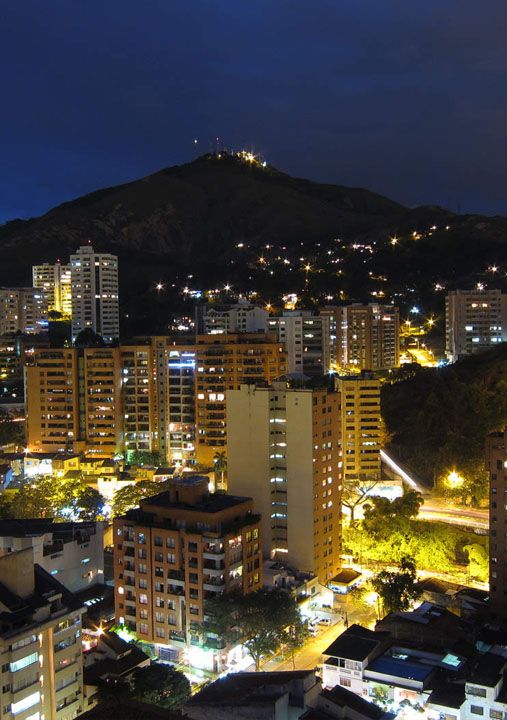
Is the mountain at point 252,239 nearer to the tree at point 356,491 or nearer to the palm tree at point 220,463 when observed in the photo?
the palm tree at point 220,463

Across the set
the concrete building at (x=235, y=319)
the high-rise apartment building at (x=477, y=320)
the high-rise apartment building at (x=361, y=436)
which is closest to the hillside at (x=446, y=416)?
the high-rise apartment building at (x=361, y=436)

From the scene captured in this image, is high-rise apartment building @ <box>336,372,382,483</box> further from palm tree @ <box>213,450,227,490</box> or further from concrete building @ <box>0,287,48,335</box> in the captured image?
concrete building @ <box>0,287,48,335</box>

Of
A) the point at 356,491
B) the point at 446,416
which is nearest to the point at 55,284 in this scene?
the point at 446,416

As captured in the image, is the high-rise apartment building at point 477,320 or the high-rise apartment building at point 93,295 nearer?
the high-rise apartment building at point 477,320

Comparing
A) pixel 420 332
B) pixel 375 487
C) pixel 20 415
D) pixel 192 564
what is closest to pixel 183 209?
pixel 420 332

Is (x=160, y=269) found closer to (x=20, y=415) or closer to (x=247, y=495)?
(x=20, y=415)

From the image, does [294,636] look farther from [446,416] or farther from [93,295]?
[93,295]

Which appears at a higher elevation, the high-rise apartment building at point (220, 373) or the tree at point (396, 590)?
the high-rise apartment building at point (220, 373)
